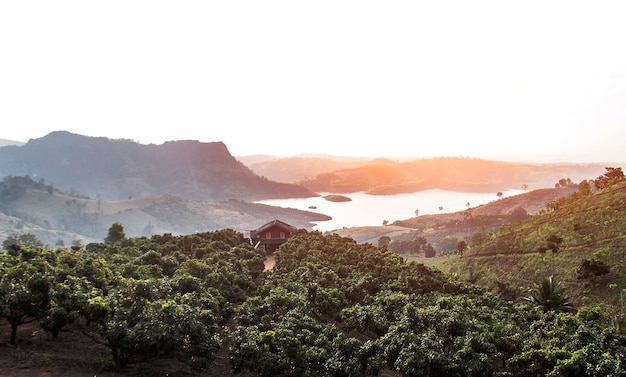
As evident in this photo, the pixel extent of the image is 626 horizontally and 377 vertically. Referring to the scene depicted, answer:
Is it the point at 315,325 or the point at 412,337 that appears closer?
the point at 412,337

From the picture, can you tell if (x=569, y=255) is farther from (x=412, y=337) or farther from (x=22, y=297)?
(x=22, y=297)

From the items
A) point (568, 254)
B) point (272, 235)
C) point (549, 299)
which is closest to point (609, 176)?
point (568, 254)

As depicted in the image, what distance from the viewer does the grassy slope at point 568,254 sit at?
38.2 metres

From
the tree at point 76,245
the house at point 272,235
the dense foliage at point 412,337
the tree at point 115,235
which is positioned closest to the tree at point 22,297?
the dense foliage at point 412,337

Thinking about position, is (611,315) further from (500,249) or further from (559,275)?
(500,249)

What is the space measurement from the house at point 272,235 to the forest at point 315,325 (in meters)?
32.4

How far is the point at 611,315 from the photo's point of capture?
3366cm

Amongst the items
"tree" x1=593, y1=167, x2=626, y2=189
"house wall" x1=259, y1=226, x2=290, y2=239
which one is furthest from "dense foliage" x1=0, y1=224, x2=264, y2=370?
"tree" x1=593, y1=167, x2=626, y2=189

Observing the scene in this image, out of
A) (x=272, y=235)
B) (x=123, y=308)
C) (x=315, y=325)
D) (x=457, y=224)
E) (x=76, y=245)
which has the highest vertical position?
(x=123, y=308)

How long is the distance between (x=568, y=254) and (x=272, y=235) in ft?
130

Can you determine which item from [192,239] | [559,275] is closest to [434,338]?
[559,275]

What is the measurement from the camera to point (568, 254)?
44906mm

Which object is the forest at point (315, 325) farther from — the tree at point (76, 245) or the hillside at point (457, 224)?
the hillside at point (457, 224)

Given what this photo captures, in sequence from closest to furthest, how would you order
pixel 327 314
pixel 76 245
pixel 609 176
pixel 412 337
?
pixel 412 337, pixel 327 314, pixel 609 176, pixel 76 245
